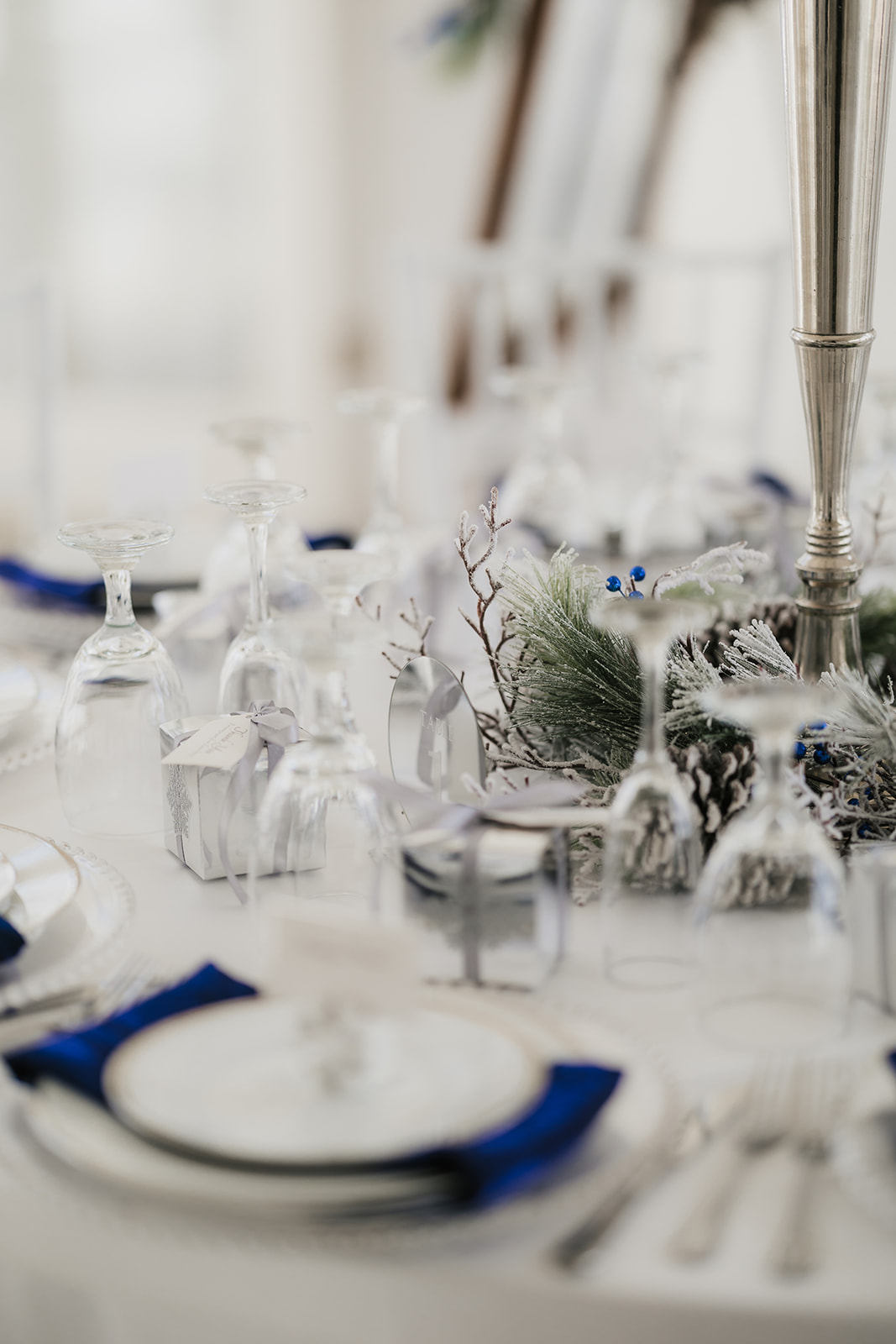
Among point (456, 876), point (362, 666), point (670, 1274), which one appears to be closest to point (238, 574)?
point (362, 666)

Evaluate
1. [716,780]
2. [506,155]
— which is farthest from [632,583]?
[506,155]

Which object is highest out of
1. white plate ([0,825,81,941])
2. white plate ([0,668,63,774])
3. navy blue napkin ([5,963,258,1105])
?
white plate ([0,668,63,774])

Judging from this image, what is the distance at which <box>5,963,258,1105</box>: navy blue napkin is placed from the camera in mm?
578

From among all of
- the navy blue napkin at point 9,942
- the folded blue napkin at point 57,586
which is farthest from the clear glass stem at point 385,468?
the navy blue napkin at point 9,942

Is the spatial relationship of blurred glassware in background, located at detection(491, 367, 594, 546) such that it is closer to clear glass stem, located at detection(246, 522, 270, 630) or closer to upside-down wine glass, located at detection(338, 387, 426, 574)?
upside-down wine glass, located at detection(338, 387, 426, 574)

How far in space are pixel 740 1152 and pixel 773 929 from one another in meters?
0.10

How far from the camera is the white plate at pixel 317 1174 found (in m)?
0.51

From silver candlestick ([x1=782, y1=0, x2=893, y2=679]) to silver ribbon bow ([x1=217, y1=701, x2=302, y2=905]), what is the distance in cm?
34

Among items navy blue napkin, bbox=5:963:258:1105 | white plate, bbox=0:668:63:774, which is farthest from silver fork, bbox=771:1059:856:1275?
white plate, bbox=0:668:63:774

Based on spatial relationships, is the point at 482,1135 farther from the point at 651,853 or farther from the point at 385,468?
the point at 385,468

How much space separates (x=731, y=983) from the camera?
631mm

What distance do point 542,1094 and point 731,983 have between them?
0.11m

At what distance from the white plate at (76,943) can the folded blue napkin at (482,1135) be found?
0.06m

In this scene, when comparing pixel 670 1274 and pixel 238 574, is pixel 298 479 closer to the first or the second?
pixel 238 574
